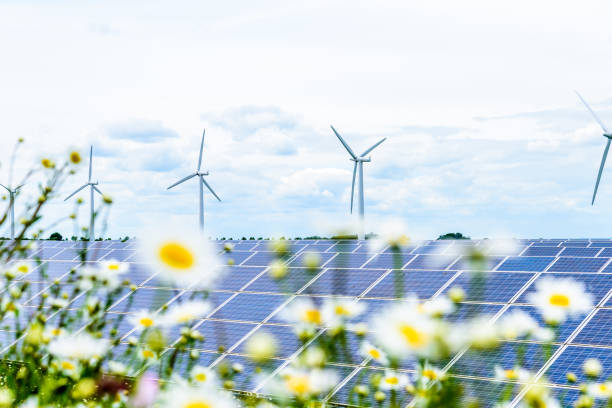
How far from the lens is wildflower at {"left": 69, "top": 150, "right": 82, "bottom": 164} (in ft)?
20.1

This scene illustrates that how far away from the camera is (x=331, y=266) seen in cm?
2084

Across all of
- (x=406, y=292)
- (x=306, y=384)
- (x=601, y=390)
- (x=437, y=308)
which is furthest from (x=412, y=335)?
(x=406, y=292)

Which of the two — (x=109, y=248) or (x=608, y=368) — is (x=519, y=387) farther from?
(x=109, y=248)

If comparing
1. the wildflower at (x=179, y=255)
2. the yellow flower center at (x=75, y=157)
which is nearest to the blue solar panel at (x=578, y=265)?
the yellow flower center at (x=75, y=157)

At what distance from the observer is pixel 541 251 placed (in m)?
22.7

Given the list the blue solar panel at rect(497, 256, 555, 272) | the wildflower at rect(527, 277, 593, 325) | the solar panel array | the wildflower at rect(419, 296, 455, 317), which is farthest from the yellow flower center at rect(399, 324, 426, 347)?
the blue solar panel at rect(497, 256, 555, 272)

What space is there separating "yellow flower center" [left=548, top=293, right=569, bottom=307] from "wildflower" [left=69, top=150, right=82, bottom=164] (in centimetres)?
400

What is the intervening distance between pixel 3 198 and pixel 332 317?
13.8 ft

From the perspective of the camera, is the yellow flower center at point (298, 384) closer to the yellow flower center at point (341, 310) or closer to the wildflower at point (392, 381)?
the yellow flower center at point (341, 310)

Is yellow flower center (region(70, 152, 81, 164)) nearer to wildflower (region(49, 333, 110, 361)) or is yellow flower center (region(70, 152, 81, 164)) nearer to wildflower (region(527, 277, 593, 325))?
wildflower (region(49, 333, 110, 361))

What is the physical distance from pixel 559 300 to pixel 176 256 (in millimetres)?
1957

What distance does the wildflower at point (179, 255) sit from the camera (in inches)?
131

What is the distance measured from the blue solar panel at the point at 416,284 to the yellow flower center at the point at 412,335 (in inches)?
570

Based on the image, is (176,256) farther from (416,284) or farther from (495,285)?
(416,284)
